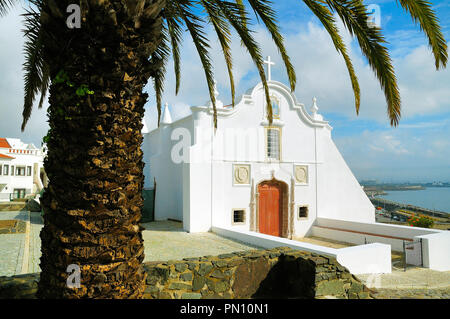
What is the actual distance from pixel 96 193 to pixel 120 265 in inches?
29.7

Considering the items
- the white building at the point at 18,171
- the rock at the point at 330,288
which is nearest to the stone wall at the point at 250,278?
the rock at the point at 330,288

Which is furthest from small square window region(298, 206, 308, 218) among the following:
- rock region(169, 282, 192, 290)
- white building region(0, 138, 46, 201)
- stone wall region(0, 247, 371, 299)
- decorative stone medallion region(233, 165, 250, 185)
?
white building region(0, 138, 46, 201)

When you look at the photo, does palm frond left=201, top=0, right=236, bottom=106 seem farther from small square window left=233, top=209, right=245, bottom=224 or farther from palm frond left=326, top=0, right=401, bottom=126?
small square window left=233, top=209, right=245, bottom=224

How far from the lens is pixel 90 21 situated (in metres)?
2.92

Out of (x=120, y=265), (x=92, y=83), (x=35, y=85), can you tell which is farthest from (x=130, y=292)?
(x=35, y=85)

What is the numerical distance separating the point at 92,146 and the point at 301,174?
50.2ft

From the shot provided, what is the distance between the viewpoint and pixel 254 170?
15844 millimetres

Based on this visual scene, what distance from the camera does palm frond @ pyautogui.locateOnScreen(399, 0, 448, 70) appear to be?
151 inches

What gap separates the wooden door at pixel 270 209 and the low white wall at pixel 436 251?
6.85 m

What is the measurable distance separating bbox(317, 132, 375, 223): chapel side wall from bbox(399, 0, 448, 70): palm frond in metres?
14.3

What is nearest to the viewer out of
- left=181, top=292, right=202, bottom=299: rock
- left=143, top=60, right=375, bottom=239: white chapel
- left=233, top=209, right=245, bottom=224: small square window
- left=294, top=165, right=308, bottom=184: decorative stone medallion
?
left=181, top=292, right=202, bottom=299: rock

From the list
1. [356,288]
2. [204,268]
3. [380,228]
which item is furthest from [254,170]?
[204,268]

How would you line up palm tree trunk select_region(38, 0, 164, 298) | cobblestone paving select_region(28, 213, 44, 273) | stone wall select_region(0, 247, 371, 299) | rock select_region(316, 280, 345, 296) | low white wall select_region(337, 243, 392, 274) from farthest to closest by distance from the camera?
low white wall select_region(337, 243, 392, 274) → cobblestone paving select_region(28, 213, 44, 273) → rock select_region(316, 280, 345, 296) → stone wall select_region(0, 247, 371, 299) → palm tree trunk select_region(38, 0, 164, 298)

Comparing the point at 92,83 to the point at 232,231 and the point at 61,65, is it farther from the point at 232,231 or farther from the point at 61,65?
the point at 232,231
